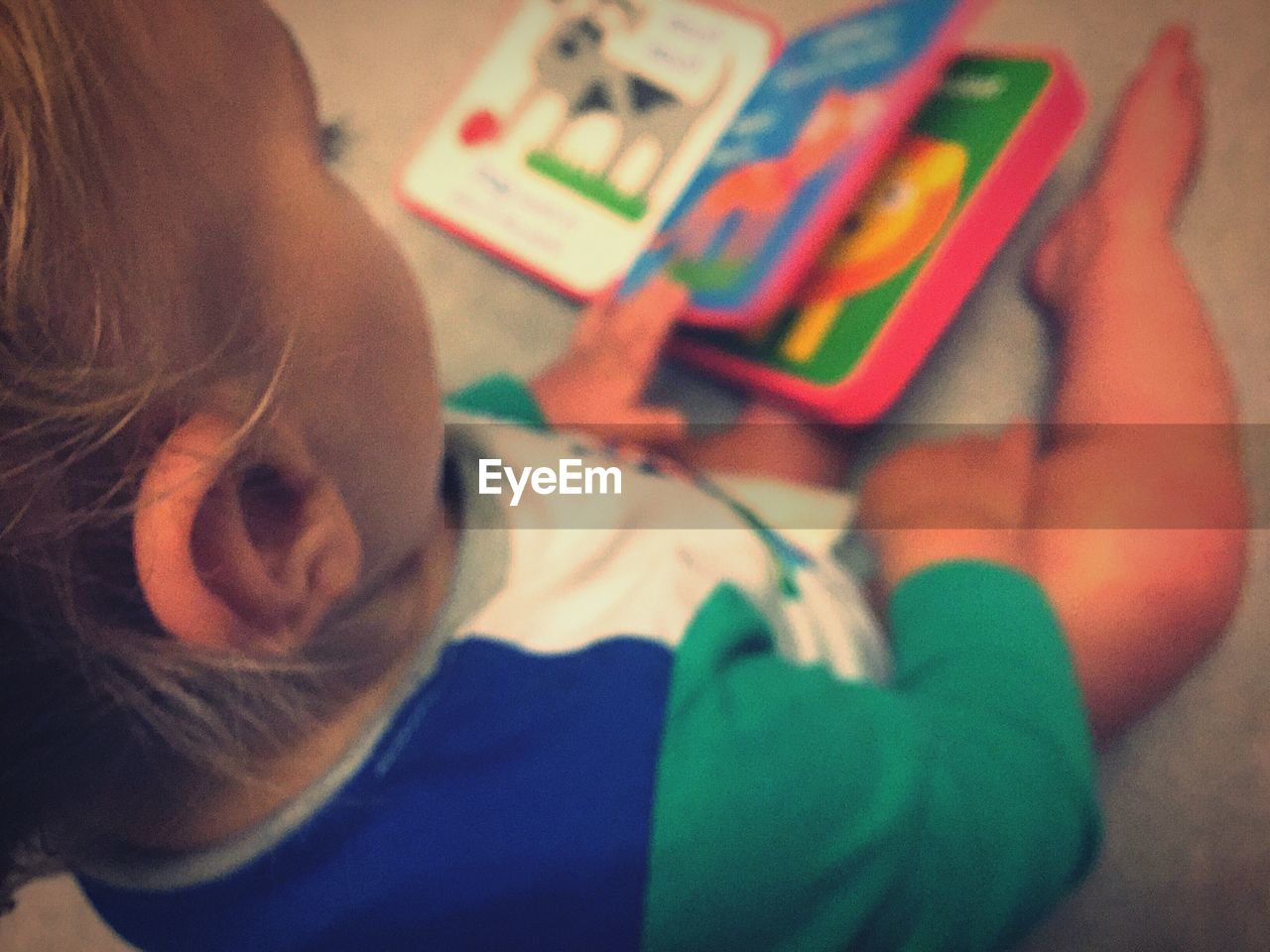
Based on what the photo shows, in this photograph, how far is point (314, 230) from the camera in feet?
0.91

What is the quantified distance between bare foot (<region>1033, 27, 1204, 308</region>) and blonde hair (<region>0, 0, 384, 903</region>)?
1.33 feet

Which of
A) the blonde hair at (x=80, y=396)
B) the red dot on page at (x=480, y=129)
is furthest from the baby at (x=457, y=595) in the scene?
the red dot on page at (x=480, y=129)

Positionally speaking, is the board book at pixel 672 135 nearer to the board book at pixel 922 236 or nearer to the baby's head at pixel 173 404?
the board book at pixel 922 236

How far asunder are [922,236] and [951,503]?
0.44 ft

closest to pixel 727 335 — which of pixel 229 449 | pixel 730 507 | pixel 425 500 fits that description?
pixel 730 507

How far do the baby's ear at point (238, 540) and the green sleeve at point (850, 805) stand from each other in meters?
0.14

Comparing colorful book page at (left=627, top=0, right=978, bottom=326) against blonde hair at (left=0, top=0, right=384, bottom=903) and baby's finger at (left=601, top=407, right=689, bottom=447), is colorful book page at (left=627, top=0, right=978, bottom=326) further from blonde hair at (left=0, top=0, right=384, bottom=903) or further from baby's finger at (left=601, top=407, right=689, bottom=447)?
blonde hair at (left=0, top=0, right=384, bottom=903)

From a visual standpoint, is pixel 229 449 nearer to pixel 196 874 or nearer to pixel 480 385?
pixel 196 874

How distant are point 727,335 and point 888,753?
25cm

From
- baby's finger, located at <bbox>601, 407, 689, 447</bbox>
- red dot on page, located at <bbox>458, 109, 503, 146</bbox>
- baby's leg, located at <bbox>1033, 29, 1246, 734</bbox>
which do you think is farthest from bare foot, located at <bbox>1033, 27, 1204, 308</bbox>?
red dot on page, located at <bbox>458, 109, 503, 146</bbox>

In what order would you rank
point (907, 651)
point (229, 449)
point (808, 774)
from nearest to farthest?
1. point (229, 449)
2. point (808, 774)
3. point (907, 651)

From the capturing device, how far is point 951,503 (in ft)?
1.64

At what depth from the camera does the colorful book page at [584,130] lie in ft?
1.90

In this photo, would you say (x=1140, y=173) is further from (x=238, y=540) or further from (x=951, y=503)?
(x=238, y=540)
